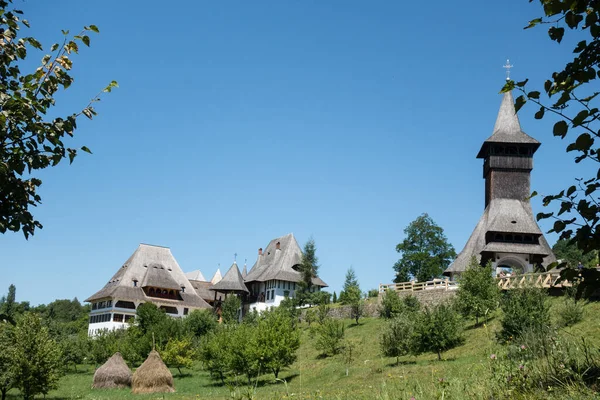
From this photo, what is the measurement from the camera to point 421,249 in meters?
72.2

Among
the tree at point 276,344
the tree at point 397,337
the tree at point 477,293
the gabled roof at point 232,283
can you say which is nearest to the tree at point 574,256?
the tree at point 477,293

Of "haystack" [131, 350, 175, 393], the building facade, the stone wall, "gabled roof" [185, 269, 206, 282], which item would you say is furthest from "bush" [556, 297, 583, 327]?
"gabled roof" [185, 269, 206, 282]

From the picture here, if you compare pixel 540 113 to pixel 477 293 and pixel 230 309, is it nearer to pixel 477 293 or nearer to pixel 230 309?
pixel 477 293

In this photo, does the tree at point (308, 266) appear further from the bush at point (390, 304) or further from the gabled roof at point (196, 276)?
the gabled roof at point (196, 276)

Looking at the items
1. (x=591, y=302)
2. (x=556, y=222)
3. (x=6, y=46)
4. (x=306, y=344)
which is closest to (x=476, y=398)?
(x=556, y=222)

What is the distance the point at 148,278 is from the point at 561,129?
228ft

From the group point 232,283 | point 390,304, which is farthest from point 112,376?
point 232,283

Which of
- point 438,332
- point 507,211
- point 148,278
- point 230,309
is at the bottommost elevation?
point 438,332

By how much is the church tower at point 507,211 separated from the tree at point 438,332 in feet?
57.4

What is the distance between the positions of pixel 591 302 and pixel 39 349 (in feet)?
95.5

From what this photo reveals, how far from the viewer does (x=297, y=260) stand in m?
73.7

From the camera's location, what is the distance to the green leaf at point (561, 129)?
469cm

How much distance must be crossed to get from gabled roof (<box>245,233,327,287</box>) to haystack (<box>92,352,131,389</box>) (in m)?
31.2

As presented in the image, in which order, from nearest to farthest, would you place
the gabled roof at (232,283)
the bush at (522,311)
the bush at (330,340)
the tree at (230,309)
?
the bush at (522,311) < the bush at (330,340) < the tree at (230,309) < the gabled roof at (232,283)
